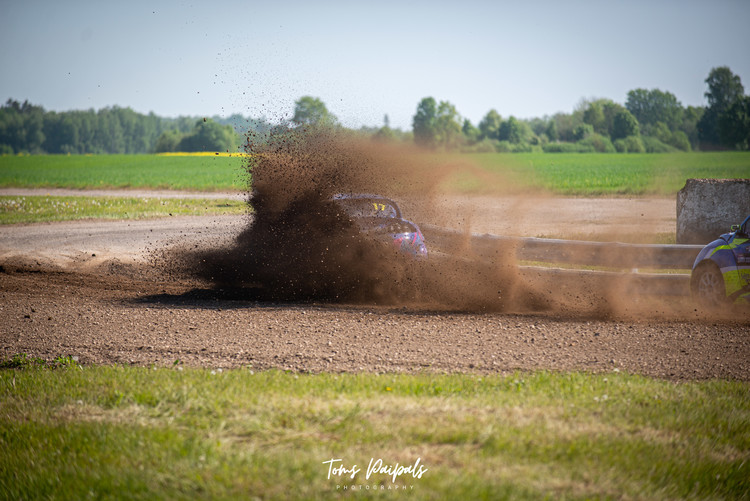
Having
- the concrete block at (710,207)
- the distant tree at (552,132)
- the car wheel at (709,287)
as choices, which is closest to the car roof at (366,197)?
the car wheel at (709,287)

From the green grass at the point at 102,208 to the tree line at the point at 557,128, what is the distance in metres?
19.4

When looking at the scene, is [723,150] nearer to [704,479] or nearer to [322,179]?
[322,179]

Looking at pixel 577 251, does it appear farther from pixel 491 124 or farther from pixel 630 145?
pixel 491 124

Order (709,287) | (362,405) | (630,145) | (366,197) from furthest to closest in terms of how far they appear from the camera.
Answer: (630,145) < (366,197) < (709,287) < (362,405)

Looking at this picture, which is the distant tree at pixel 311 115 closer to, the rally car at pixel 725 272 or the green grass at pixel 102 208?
the rally car at pixel 725 272

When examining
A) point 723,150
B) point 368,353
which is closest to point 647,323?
point 368,353

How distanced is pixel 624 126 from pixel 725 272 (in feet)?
338

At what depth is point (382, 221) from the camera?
11.1 metres

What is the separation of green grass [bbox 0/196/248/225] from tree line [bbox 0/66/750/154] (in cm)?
1938

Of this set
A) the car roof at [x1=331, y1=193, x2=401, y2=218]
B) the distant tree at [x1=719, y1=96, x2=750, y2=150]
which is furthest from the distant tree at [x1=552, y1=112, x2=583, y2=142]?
the car roof at [x1=331, y1=193, x2=401, y2=218]

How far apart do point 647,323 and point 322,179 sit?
6336 millimetres

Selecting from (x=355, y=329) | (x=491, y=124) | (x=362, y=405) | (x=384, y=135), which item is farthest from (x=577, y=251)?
(x=491, y=124)

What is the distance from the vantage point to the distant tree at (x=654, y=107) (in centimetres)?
11444

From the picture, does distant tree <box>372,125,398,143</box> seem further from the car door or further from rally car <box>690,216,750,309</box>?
the car door
